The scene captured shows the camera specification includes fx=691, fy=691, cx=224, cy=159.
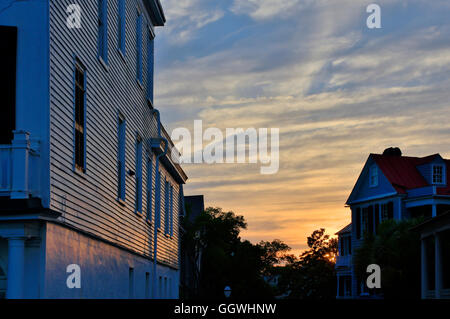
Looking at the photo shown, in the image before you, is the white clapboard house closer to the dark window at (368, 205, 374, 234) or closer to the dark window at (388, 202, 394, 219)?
the dark window at (388, 202, 394, 219)

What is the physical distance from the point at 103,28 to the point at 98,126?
8.83 ft

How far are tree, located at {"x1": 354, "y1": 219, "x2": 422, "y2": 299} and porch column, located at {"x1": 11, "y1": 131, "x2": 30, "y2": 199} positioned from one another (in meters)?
24.5

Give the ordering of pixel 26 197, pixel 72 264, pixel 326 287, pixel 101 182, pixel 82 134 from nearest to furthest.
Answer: pixel 26 197, pixel 72 264, pixel 82 134, pixel 101 182, pixel 326 287

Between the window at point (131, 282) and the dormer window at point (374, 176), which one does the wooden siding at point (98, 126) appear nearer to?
the window at point (131, 282)

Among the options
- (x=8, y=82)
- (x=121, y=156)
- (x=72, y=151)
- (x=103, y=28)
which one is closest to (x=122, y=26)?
(x=103, y=28)

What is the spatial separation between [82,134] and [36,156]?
10.3 feet

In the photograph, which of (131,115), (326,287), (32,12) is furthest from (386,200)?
(326,287)

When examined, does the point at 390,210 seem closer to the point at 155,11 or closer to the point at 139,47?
the point at 155,11

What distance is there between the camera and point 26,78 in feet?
40.0

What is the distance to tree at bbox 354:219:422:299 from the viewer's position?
108 feet

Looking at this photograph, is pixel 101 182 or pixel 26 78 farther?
pixel 101 182

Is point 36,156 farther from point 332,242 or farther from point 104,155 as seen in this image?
point 332,242

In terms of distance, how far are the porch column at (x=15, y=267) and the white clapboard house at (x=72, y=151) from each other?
2cm

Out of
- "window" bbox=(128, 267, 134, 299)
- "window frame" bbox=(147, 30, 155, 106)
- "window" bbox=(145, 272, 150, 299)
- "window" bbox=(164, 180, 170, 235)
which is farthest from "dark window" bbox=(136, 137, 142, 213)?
"window" bbox=(164, 180, 170, 235)
